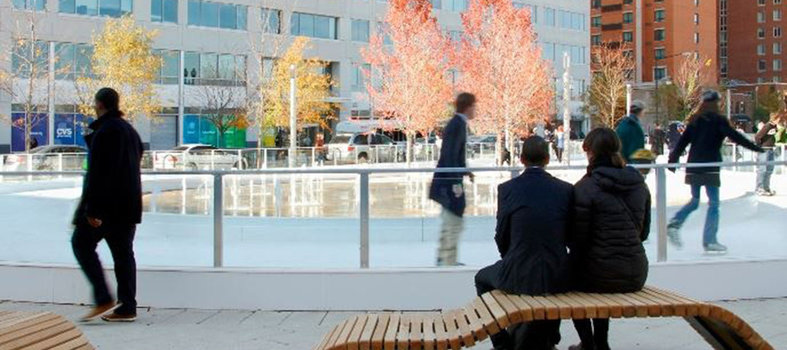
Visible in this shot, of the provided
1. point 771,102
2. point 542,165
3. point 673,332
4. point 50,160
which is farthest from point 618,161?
point 771,102

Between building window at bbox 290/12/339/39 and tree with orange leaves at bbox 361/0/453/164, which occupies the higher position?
building window at bbox 290/12/339/39

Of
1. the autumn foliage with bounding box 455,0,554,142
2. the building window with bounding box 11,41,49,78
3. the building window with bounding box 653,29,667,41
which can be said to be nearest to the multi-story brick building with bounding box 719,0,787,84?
the building window with bounding box 653,29,667,41

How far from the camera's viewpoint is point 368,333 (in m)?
4.60

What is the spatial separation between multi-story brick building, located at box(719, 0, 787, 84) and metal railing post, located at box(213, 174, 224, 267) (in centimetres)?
13401

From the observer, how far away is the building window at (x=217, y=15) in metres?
55.6

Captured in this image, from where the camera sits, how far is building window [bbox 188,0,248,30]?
55.6m

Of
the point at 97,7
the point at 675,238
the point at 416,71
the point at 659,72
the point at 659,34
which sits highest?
the point at 659,34

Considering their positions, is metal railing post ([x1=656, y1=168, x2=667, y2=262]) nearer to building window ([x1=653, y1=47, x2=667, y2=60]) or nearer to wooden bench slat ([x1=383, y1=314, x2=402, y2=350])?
wooden bench slat ([x1=383, y1=314, x2=402, y2=350])

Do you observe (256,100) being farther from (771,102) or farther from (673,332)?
(771,102)

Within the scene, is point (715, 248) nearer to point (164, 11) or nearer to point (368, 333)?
point (368, 333)

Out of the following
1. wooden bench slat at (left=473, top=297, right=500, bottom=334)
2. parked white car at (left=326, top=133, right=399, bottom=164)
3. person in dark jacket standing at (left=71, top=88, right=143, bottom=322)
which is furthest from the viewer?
parked white car at (left=326, top=133, right=399, bottom=164)

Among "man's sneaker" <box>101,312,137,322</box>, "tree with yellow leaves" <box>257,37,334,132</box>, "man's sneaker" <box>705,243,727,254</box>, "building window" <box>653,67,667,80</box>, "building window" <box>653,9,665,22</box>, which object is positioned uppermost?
"building window" <box>653,9,665,22</box>

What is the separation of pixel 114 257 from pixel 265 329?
137 centimetres

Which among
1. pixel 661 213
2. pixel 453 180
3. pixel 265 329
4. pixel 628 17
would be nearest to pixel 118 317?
pixel 265 329
